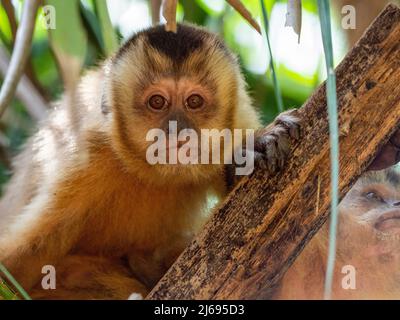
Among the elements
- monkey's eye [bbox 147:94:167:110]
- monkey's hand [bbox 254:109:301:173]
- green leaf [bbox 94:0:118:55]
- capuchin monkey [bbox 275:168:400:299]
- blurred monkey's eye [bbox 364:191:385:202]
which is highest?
green leaf [bbox 94:0:118:55]

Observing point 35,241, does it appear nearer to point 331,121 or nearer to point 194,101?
point 194,101

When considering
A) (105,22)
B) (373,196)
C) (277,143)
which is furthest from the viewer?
(373,196)

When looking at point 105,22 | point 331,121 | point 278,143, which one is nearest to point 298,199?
point 278,143

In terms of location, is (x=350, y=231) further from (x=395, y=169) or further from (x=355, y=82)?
(x=355, y=82)

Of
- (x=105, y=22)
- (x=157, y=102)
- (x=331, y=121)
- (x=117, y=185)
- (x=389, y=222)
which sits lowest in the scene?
(x=389, y=222)

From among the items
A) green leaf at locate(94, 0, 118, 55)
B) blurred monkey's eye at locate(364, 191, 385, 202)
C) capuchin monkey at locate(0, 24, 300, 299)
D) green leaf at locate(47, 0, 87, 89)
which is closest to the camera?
green leaf at locate(94, 0, 118, 55)

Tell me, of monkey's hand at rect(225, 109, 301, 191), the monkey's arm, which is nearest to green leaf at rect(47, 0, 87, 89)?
the monkey's arm

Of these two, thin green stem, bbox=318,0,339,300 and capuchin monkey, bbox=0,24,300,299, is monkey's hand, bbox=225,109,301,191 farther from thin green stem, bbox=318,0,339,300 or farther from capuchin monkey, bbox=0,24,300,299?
thin green stem, bbox=318,0,339,300
